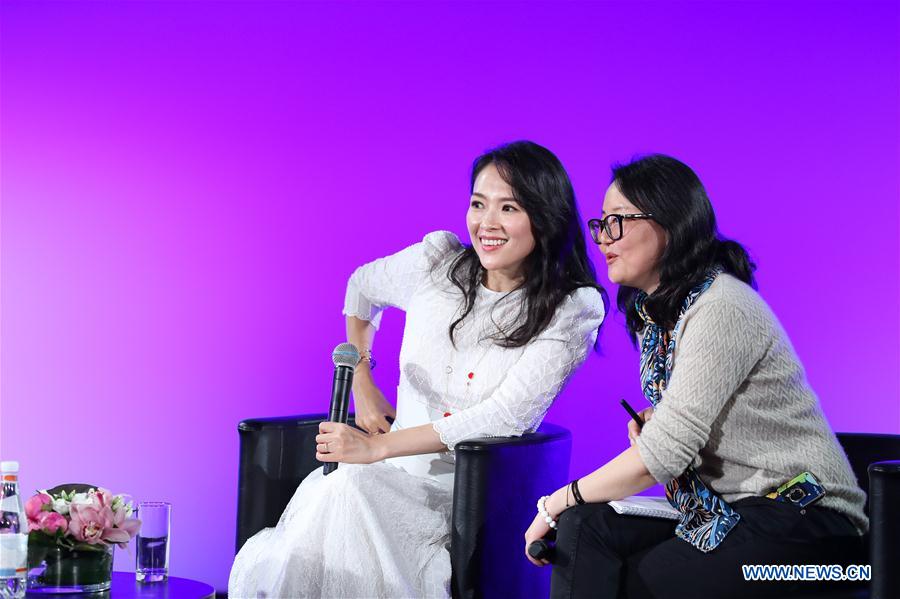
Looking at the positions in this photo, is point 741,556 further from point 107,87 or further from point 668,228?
Answer: point 107,87

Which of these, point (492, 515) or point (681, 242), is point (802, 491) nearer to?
point (681, 242)

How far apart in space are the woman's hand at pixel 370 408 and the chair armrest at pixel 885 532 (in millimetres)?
1543

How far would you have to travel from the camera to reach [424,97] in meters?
3.93

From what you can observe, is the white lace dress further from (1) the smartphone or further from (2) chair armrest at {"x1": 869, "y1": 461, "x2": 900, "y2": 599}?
(2) chair armrest at {"x1": 869, "y1": 461, "x2": 900, "y2": 599}

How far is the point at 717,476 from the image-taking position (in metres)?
2.14

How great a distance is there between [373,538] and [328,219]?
1.72m

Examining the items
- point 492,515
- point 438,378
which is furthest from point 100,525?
point 438,378

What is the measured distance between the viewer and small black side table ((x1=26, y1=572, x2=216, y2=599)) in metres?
2.33

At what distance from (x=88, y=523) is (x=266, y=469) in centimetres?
83

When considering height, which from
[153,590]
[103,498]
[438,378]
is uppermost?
[438,378]

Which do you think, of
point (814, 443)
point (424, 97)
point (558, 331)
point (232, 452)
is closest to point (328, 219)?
point (424, 97)

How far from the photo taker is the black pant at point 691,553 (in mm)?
1978

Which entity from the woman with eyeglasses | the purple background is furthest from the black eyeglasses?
the purple background

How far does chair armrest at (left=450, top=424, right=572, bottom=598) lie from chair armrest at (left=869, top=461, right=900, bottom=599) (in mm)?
926
